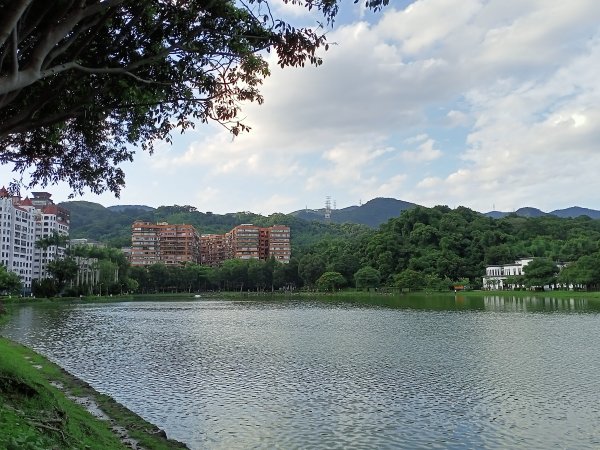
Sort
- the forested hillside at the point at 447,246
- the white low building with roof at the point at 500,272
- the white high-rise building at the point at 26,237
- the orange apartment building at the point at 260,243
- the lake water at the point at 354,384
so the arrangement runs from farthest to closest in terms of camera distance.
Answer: the orange apartment building at the point at 260,243 < the forested hillside at the point at 447,246 < the white low building with roof at the point at 500,272 < the white high-rise building at the point at 26,237 < the lake water at the point at 354,384

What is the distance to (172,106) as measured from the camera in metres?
11.2

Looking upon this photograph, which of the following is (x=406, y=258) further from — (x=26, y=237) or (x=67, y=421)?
(x=67, y=421)

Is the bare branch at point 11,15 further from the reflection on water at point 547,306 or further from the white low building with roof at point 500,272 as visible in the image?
the white low building with roof at point 500,272

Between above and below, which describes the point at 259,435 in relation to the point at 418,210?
below

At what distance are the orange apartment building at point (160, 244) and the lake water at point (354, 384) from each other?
155m

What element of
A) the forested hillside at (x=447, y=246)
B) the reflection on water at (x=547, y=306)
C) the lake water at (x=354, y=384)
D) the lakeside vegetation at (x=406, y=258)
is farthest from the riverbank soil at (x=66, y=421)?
the forested hillside at (x=447, y=246)

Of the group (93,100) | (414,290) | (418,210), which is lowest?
A: (414,290)

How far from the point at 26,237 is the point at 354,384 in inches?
4747

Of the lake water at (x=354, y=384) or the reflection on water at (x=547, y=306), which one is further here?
the reflection on water at (x=547, y=306)

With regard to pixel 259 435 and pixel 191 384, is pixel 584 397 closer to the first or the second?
pixel 259 435

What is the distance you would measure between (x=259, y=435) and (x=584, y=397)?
10.3 metres

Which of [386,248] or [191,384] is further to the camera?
[386,248]

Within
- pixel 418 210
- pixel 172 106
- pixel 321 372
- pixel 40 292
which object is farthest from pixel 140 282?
pixel 172 106

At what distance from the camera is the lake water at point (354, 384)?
13.0m
